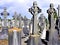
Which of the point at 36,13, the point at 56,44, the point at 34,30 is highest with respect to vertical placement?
the point at 36,13

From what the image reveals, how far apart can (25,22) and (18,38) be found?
37.1ft

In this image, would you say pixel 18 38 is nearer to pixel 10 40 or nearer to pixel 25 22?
pixel 10 40

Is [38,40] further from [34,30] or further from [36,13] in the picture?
[36,13]

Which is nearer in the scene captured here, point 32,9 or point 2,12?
point 32,9

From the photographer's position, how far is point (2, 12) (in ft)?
59.2

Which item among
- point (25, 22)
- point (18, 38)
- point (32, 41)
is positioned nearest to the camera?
point (18, 38)

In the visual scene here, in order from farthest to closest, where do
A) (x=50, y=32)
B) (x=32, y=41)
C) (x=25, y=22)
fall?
1. (x=25, y=22)
2. (x=50, y=32)
3. (x=32, y=41)

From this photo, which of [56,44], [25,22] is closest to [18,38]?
[56,44]

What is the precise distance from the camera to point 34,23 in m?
7.57

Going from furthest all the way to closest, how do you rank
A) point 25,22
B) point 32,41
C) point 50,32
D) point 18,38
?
point 25,22 → point 50,32 → point 32,41 → point 18,38

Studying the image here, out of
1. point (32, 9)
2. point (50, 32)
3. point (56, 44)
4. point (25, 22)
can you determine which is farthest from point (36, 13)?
point (25, 22)

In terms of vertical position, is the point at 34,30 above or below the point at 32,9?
below

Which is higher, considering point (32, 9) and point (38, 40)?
point (32, 9)

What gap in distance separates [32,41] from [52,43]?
3.03 ft
